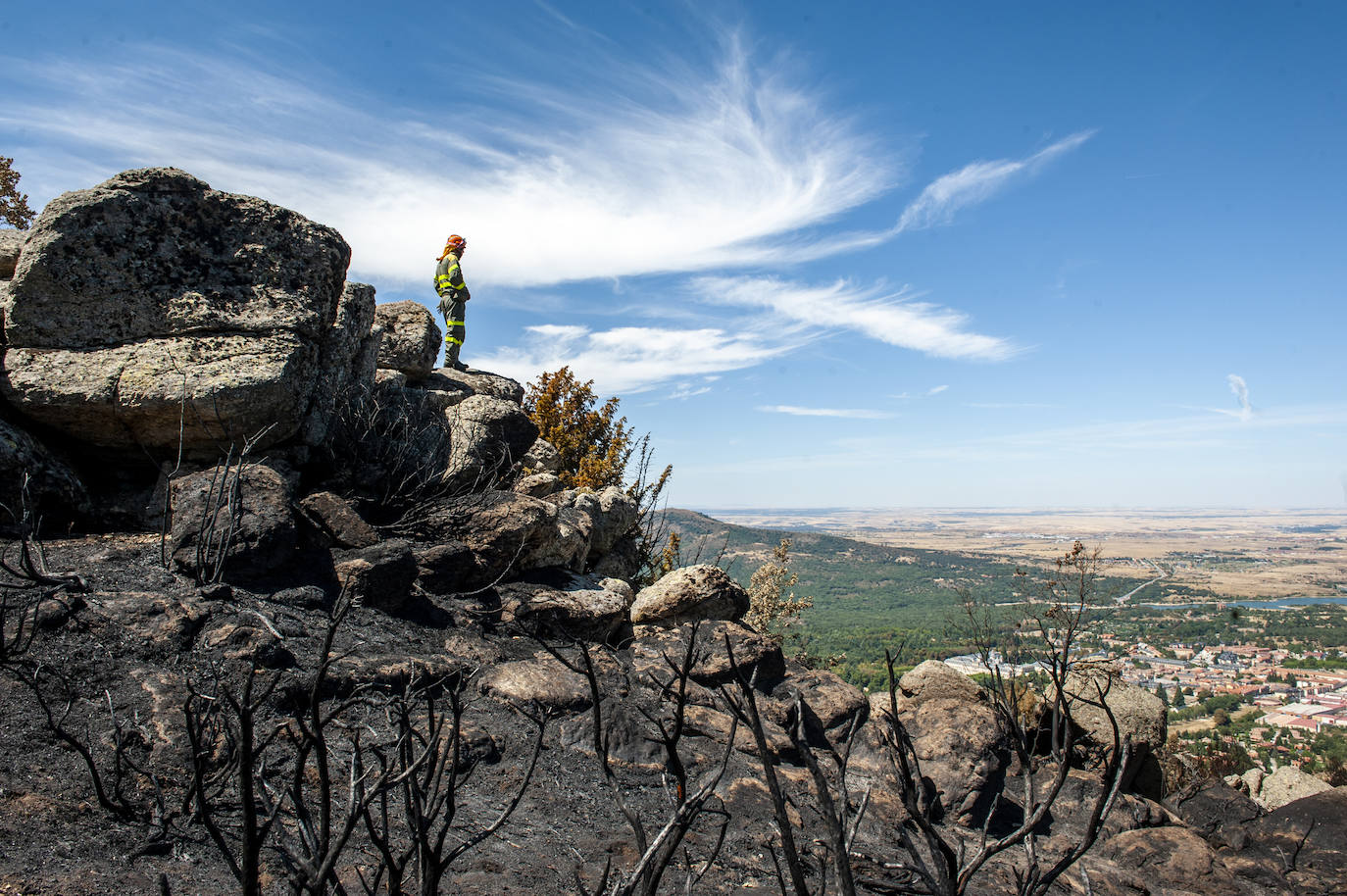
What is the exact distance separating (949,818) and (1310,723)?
21157 millimetres

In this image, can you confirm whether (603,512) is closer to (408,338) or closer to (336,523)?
(408,338)

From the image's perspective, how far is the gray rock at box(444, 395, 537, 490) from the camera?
886 cm

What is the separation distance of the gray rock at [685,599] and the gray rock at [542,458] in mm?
3177

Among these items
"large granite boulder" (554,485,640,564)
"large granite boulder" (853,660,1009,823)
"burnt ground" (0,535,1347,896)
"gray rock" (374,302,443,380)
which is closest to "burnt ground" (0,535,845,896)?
"burnt ground" (0,535,1347,896)

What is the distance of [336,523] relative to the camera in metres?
7.00

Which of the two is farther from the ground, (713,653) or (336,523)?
(336,523)

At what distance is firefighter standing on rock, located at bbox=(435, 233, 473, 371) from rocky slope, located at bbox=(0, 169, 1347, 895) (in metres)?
3.13

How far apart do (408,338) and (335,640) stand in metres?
5.60

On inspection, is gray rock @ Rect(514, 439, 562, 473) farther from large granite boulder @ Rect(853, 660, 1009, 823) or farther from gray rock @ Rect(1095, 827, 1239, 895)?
gray rock @ Rect(1095, 827, 1239, 895)

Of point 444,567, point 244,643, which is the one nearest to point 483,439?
point 444,567

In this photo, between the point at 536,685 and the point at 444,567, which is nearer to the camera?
the point at 536,685

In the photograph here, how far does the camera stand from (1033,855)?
1.78 metres

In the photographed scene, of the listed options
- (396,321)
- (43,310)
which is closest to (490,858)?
(43,310)

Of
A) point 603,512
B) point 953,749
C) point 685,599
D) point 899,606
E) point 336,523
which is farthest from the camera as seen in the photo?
point 899,606
